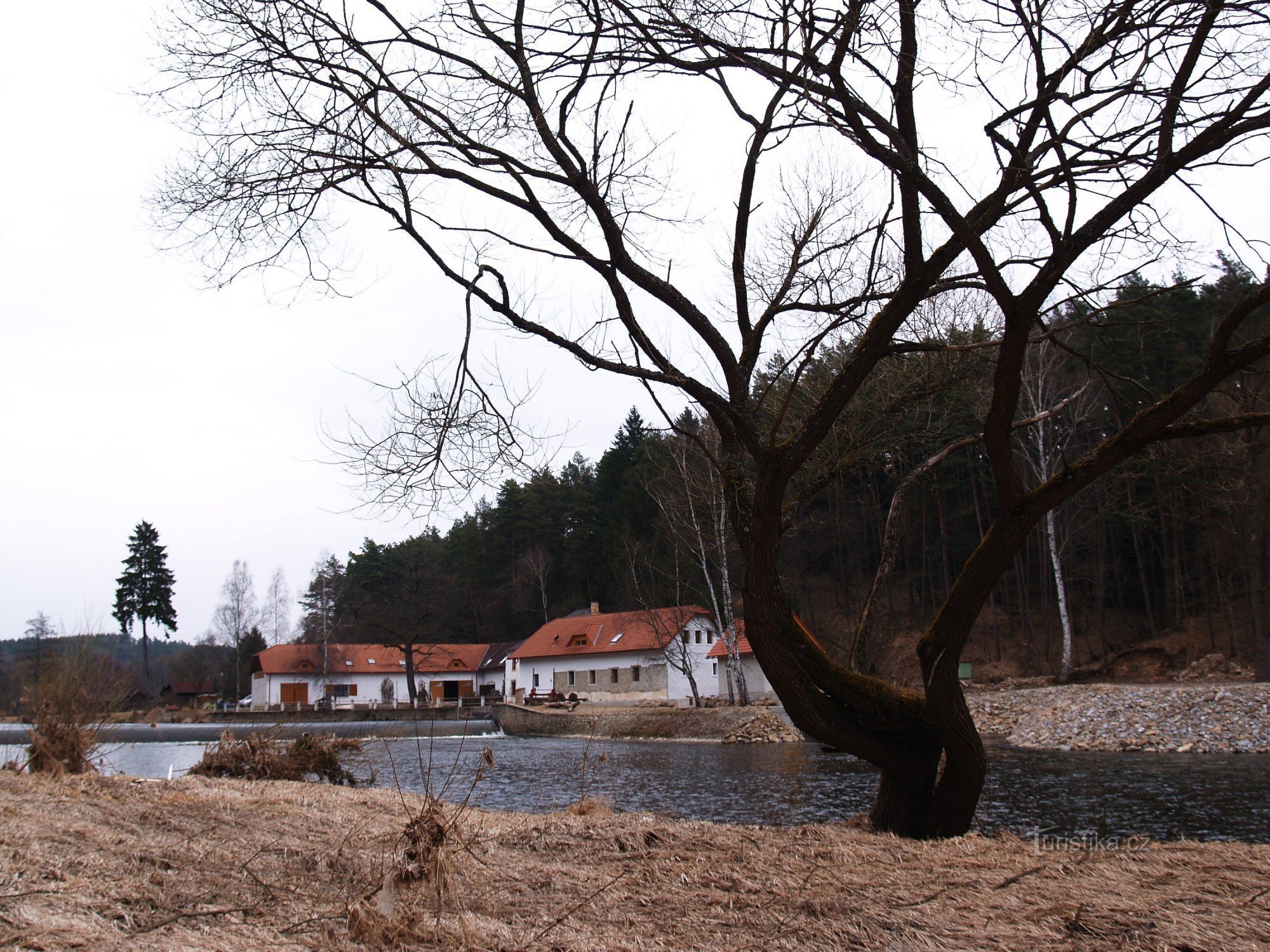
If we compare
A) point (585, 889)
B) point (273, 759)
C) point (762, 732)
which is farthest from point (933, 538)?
point (585, 889)

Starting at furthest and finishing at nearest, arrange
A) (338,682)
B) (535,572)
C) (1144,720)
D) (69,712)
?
1. (535,572)
2. (338,682)
3. (1144,720)
4. (69,712)

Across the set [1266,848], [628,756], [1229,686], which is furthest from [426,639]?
[1266,848]

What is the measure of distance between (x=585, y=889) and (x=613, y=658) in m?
40.4

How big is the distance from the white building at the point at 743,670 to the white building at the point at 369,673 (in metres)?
16.0

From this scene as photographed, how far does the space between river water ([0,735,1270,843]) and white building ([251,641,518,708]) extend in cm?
3123

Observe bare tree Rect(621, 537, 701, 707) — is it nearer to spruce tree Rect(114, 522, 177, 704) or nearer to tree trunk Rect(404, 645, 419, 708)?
tree trunk Rect(404, 645, 419, 708)

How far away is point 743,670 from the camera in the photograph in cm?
3688

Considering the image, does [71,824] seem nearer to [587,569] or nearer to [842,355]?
[842,355]

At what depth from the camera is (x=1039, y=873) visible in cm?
421

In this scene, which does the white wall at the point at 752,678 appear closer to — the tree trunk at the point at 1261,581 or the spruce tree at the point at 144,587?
the tree trunk at the point at 1261,581

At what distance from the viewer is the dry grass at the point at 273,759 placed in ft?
32.6

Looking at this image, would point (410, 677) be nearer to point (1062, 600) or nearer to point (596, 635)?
point (596, 635)

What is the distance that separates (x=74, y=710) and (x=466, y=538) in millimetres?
53104

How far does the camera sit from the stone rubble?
24.0 m
